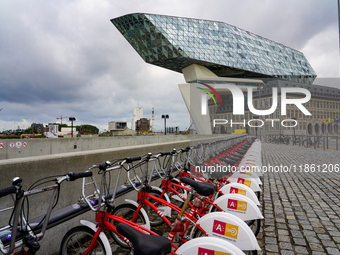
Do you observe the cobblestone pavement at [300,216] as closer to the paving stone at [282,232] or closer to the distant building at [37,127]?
the paving stone at [282,232]

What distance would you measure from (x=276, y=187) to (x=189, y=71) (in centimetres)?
3887

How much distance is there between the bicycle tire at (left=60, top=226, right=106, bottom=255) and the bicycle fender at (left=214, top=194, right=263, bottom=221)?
5.58 ft

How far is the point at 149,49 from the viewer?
41906mm

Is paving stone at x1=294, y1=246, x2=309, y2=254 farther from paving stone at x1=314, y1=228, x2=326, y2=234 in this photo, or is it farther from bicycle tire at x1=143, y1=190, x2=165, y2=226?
bicycle tire at x1=143, y1=190, x2=165, y2=226

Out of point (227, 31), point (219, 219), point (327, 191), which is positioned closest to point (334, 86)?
point (327, 191)

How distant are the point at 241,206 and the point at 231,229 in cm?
77

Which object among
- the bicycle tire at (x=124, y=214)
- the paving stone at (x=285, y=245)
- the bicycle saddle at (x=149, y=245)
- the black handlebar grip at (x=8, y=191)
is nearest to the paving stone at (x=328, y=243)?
the paving stone at (x=285, y=245)

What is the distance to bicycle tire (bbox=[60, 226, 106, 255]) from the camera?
94.5 inches

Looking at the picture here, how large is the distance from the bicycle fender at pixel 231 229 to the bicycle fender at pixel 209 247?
0.52 metres

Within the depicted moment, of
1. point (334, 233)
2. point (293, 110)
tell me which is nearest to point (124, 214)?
point (334, 233)

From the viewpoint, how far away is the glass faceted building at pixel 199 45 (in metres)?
39.4

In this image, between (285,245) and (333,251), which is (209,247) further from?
(333,251)

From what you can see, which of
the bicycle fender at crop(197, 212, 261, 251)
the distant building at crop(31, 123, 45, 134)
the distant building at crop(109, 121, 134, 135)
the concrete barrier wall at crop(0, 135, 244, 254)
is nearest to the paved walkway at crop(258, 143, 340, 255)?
the bicycle fender at crop(197, 212, 261, 251)

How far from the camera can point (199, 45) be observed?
1649 inches
